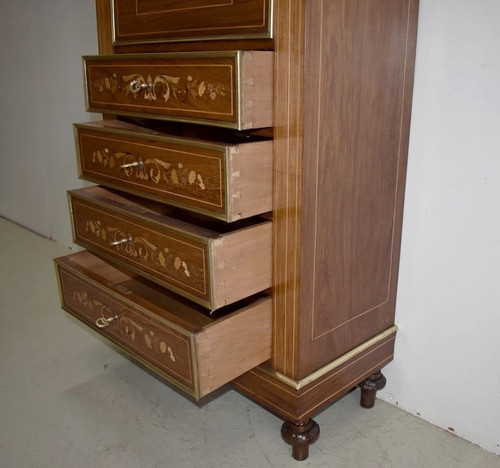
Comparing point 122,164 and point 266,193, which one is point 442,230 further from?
point 122,164

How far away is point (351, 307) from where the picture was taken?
1.26 meters

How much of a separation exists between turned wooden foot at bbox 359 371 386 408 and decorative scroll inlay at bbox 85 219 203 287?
61cm

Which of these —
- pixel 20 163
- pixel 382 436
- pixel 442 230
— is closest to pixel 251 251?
pixel 442 230

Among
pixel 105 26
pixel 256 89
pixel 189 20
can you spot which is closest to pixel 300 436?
pixel 256 89

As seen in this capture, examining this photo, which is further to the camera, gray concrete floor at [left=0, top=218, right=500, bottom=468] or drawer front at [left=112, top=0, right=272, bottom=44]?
gray concrete floor at [left=0, top=218, right=500, bottom=468]

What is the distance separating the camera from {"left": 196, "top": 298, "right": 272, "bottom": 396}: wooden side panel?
107 centimetres

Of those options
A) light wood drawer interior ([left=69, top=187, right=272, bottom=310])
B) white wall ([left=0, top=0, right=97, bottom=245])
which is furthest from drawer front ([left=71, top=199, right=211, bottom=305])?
white wall ([left=0, top=0, right=97, bottom=245])

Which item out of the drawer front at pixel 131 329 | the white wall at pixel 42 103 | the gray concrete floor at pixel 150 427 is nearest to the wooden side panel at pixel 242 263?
the drawer front at pixel 131 329

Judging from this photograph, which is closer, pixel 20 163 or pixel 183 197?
pixel 183 197

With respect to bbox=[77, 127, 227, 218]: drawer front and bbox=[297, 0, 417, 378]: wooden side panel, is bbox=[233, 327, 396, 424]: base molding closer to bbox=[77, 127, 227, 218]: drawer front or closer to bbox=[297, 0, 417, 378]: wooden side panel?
bbox=[297, 0, 417, 378]: wooden side panel

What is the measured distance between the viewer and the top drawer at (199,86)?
960 millimetres

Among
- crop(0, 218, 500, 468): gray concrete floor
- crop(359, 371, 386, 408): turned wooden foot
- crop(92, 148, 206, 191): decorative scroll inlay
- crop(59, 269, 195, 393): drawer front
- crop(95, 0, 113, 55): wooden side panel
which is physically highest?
crop(95, 0, 113, 55): wooden side panel

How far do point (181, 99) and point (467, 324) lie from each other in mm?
800

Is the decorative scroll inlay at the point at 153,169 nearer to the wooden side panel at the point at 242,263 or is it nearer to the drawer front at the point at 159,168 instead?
the drawer front at the point at 159,168
